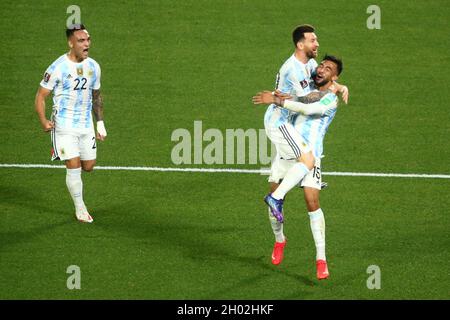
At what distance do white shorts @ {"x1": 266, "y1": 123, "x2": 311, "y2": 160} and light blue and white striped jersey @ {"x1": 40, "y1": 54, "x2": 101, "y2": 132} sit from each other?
2.50 meters

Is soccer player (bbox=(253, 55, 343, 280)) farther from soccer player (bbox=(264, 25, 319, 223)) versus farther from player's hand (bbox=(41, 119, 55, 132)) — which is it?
player's hand (bbox=(41, 119, 55, 132))

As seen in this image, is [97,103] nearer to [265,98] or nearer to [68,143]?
[68,143]

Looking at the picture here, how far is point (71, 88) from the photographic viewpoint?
13.6 m

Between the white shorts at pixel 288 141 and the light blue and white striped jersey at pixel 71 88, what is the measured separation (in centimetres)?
250

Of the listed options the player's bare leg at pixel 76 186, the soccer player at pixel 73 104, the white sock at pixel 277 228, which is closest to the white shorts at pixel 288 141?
the white sock at pixel 277 228

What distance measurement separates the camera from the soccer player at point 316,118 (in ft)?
39.8

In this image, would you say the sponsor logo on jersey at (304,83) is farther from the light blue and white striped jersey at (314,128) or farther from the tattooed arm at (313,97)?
the light blue and white striped jersey at (314,128)

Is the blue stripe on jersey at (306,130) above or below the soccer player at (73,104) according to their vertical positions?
below

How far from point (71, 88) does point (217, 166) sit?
121 inches

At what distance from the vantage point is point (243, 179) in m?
15.4

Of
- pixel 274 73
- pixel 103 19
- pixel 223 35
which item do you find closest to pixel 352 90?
pixel 274 73

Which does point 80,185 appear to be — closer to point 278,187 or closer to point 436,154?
point 278,187

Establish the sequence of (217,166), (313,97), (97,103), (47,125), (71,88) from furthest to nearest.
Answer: (217,166) → (97,103) → (71,88) → (47,125) → (313,97)

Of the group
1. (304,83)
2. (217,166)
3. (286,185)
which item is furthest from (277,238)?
(217,166)
